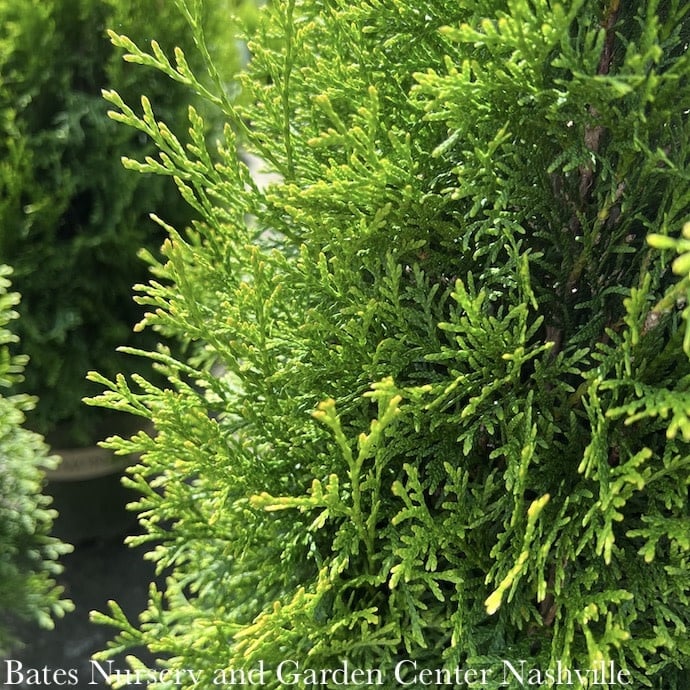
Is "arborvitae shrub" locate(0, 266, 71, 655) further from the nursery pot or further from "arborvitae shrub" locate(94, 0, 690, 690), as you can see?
the nursery pot

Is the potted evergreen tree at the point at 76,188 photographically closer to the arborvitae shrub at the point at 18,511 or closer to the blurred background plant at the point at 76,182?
the blurred background plant at the point at 76,182

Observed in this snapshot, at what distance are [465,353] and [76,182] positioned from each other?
151 cm

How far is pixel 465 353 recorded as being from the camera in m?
0.90

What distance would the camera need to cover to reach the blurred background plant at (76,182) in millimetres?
1896

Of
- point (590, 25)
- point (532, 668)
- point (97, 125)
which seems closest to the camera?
point (590, 25)

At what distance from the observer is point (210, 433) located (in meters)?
1.07

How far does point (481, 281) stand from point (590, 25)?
37cm

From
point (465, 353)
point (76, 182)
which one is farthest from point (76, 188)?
point (465, 353)

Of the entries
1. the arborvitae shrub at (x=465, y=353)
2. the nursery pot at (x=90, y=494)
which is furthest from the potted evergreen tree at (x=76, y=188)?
the arborvitae shrub at (x=465, y=353)

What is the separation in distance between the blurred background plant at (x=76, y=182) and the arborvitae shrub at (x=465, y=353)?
0.95 m

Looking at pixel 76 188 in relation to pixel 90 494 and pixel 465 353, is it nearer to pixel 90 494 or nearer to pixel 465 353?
pixel 90 494

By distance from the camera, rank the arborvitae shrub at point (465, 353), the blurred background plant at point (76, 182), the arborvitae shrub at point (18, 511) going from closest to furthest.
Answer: the arborvitae shrub at point (465, 353), the arborvitae shrub at point (18, 511), the blurred background plant at point (76, 182)

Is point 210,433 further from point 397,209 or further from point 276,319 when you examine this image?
point 397,209

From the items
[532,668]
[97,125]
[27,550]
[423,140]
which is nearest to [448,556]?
[532,668]
